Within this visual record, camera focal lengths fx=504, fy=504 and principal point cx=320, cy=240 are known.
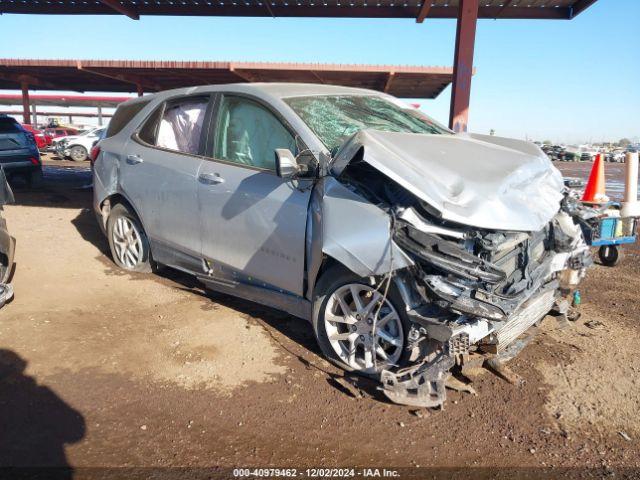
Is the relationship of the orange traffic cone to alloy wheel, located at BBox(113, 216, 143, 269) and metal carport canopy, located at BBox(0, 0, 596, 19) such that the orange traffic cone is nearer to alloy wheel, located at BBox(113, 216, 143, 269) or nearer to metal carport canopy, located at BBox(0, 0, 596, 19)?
metal carport canopy, located at BBox(0, 0, 596, 19)

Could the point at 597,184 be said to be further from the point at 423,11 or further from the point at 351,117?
the point at 423,11

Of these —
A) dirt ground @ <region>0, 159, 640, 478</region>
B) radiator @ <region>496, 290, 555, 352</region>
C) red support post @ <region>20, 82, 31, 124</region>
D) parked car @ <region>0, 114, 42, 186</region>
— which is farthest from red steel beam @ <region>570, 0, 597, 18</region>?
red support post @ <region>20, 82, 31, 124</region>

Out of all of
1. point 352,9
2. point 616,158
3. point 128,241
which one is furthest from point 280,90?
point 616,158

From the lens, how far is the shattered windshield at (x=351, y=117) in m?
3.79

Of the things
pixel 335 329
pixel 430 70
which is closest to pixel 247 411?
pixel 335 329

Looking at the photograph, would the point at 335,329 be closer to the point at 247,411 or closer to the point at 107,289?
the point at 247,411

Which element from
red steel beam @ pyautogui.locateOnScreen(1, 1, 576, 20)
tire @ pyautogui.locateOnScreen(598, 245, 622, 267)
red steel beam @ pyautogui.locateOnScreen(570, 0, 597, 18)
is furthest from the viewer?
red steel beam @ pyautogui.locateOnScreen(1, 1, 576, 20)

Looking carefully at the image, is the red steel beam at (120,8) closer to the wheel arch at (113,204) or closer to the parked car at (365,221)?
the wheel arch at (113,204)

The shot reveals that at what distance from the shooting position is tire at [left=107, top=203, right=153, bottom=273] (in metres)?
5.25

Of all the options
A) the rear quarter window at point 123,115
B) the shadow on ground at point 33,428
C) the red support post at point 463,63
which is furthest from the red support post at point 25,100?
the shadow on ground at point 33,428

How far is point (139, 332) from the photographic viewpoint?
4141 millimetres

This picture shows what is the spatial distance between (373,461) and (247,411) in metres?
0.86

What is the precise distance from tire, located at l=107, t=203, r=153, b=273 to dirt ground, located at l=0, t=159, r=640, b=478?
573 millimetres

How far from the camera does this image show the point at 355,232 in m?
3.14
